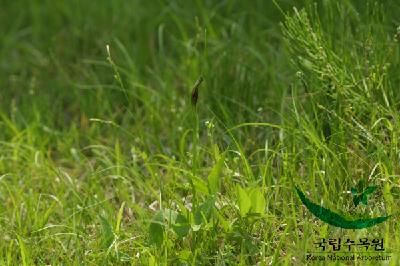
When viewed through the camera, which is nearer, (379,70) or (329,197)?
(329,197)

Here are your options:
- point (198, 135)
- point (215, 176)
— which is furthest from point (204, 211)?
point (198, 135)

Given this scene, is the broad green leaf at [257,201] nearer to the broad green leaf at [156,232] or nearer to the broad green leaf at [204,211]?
the broad green leaf at [204,211]

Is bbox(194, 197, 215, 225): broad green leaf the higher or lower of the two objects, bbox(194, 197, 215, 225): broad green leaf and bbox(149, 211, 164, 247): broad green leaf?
the higher

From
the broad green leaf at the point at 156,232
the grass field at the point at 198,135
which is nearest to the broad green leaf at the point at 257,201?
the grass field at the point at 198,135

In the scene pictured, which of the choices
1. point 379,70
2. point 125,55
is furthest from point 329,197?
point 125,55

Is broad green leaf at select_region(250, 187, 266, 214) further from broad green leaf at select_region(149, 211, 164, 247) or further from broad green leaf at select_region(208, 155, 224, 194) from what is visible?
broad green leaf at select_region(149, 211, 164, 247)

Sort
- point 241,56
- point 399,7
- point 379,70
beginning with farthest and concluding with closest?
point 241,56
point 399,7
point 379,70

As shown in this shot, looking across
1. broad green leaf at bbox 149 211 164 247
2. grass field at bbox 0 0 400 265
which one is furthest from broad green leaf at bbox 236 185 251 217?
broad green leaf at bbox 149 211 164 247

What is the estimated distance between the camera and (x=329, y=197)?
2.24 meters

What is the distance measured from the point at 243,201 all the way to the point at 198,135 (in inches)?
13.5

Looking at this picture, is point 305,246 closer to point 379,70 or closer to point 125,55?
point 379,70

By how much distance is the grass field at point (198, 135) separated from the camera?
2129mm

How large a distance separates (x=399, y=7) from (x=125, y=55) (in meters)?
1.10

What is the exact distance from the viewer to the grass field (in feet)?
6.98
